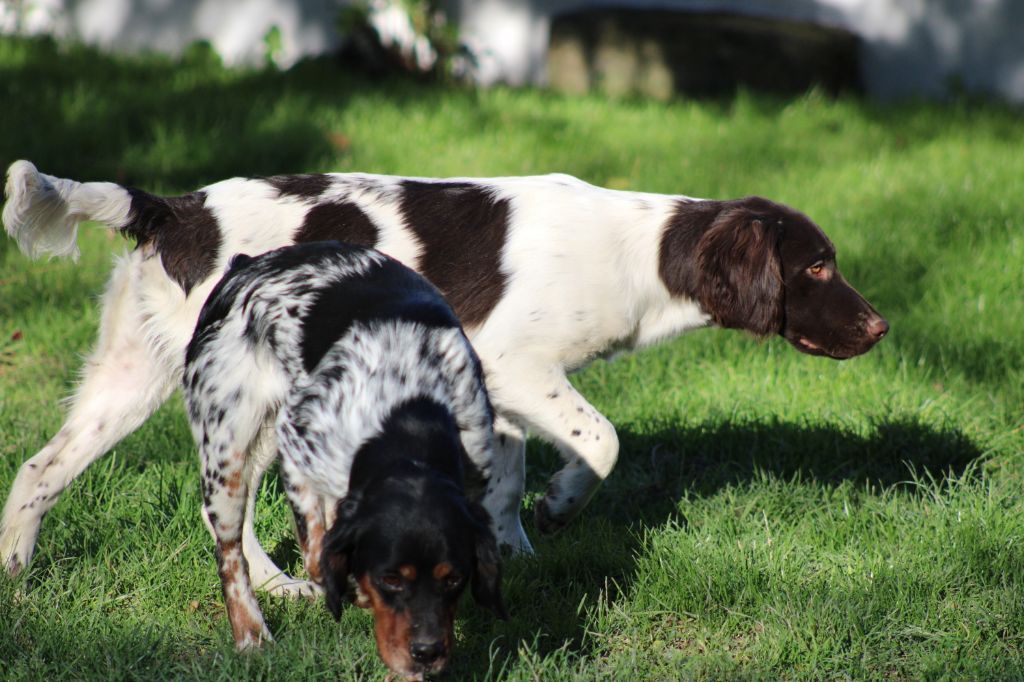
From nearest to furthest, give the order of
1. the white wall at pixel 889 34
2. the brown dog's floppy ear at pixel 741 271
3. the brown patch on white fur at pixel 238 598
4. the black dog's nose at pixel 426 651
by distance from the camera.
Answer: the black dog's nose at pixel 426 651 < the brown patch on white fur at pixel 238 598 < the brown dog's floppy ear at pixel 741 271 < the white wall at pixel 889 34

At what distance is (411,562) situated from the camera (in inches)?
110

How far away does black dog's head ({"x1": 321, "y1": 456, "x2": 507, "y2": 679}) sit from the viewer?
2811 millimetres

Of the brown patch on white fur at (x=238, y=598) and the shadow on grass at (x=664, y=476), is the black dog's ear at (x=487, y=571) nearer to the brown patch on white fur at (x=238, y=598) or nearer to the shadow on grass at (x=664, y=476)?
the shadow on grass at (x=664, y=476)

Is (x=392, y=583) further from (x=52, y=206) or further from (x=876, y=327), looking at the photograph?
(x=876, y=327)

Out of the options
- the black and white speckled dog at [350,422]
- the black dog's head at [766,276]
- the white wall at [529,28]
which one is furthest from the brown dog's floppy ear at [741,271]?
the white wall at [529,28]

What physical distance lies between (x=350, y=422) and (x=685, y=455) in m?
1.94

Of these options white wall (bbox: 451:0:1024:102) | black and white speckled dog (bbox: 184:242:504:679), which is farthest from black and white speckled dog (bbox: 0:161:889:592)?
white wall (bbox: 451:0:1024:102)

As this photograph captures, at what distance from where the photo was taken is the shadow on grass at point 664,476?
3.68m

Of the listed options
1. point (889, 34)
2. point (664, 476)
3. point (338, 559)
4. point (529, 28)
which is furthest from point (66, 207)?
point (889, 34)

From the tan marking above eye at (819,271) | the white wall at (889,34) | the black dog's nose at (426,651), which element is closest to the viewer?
the black dog's nose at (426,651)

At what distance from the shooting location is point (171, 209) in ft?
12.8

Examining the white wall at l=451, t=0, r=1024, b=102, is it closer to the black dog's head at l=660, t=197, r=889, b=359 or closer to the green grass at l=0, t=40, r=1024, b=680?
the green grass at l=0, t=40, r=1024, b=680

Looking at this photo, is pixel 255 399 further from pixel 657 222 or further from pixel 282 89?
pixel 282 89

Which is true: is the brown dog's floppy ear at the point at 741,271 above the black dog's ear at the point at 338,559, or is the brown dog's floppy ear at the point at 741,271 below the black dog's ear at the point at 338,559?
above
